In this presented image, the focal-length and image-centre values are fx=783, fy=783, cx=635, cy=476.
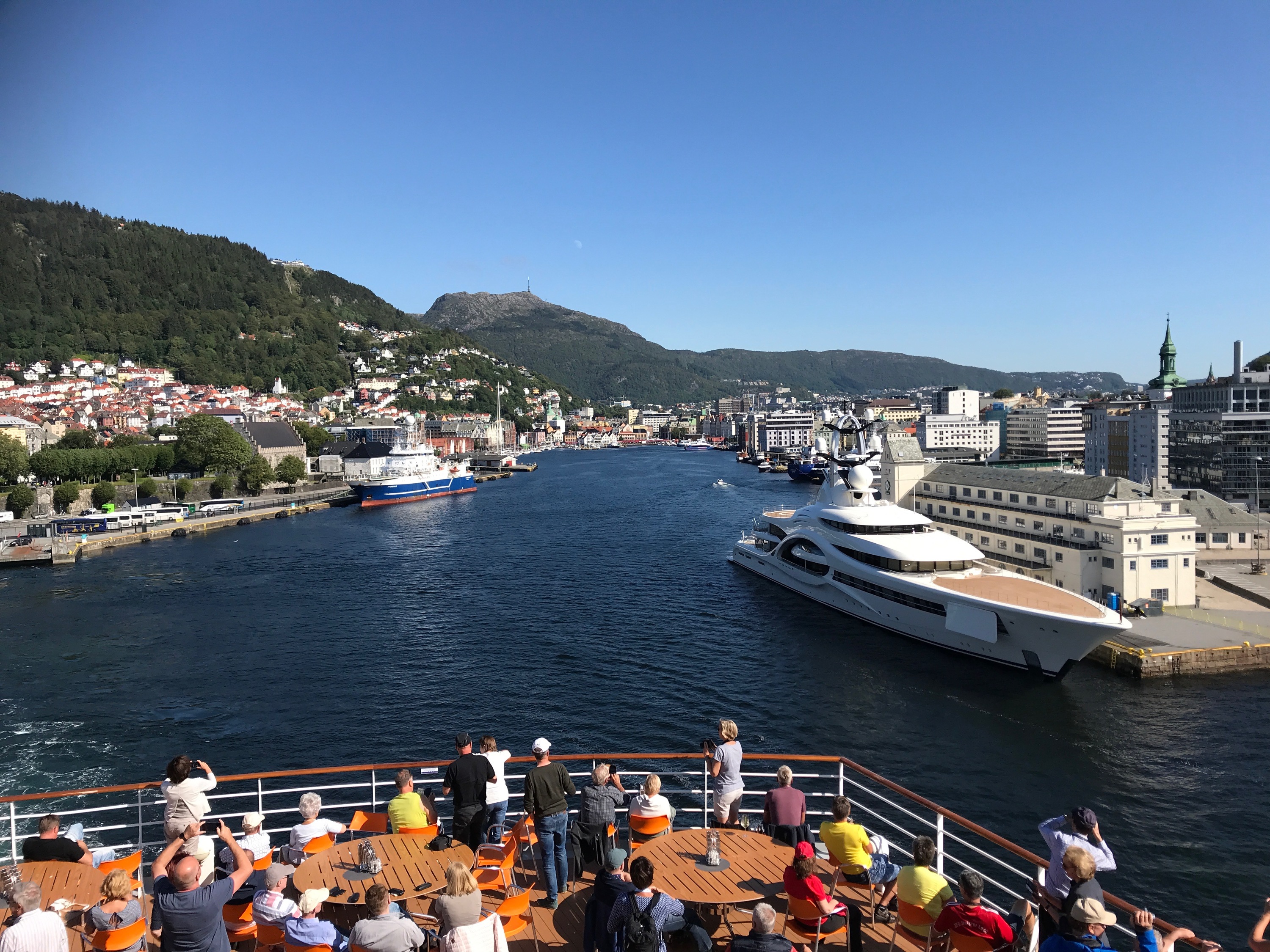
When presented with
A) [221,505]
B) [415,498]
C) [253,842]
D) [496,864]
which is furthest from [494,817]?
[415,498]

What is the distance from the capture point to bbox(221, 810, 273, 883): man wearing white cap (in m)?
5.18

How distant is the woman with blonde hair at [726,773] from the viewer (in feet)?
19.4

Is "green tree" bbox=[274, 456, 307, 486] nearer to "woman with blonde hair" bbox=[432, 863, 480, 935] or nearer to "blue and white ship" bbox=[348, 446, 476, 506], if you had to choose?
"blue and white ship" bbox=[348, 446, 476, 506]

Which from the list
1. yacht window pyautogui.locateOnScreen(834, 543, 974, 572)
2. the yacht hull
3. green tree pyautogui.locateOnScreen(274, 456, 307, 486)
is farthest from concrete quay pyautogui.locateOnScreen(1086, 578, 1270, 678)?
green tree pyautogui.locateOnScreen(274, 456, 307, 486)

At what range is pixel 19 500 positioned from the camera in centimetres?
4947

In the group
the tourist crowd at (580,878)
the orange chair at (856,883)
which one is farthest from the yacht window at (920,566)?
the orange chair at (856,883)

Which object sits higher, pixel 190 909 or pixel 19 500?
pixel 190 909

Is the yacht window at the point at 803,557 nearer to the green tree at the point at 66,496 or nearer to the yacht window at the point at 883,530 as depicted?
the yacht window at the point at 883,530

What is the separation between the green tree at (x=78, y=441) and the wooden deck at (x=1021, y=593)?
220 feet

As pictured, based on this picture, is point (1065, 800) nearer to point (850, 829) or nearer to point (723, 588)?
point (850, 829)

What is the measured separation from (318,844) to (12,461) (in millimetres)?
60035

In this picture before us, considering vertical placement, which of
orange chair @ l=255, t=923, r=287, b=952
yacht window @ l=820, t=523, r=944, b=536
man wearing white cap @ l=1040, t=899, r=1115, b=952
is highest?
man wearing white cap @ l=1040, t=899, r=1115, b=952

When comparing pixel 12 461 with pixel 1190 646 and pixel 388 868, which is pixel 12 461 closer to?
pixel 388 868

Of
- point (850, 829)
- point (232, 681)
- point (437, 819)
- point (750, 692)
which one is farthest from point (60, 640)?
point (850, 829)
